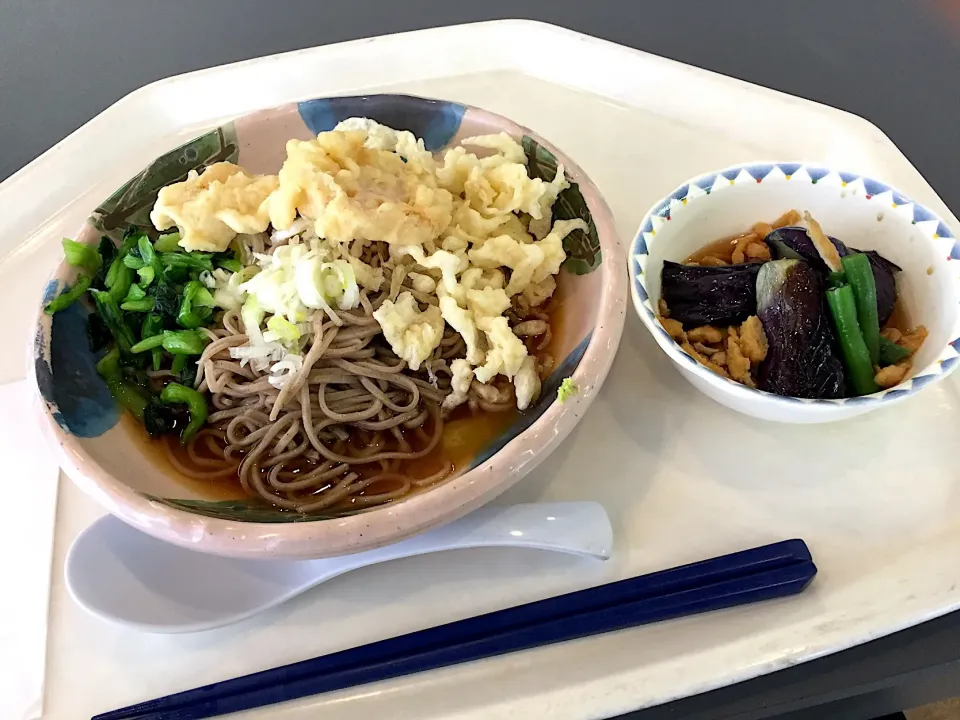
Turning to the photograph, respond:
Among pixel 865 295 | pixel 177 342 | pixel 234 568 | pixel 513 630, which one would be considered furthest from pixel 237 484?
pixel 865 295

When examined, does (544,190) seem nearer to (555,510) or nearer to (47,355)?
(555,510)

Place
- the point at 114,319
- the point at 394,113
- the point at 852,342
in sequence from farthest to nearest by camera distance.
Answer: the point at 394,113 < the point at 114,319 < the point at 852,342

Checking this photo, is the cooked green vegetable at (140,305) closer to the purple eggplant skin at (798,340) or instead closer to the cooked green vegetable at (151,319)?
the cooked green vegetable at (151,319)

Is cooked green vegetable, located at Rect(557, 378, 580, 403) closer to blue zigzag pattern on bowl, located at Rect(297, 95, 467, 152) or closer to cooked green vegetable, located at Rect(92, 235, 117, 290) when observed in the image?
blue zigzag pattern on bowl, located at Rect(297, 95, 467, 152)

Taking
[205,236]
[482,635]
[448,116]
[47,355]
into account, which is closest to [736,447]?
[482,635]

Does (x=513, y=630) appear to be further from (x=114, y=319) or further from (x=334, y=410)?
(x=114, y=319)

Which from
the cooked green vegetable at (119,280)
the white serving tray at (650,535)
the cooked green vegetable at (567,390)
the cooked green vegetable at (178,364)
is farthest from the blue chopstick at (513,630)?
the cooked green vegetable at (119,280)
